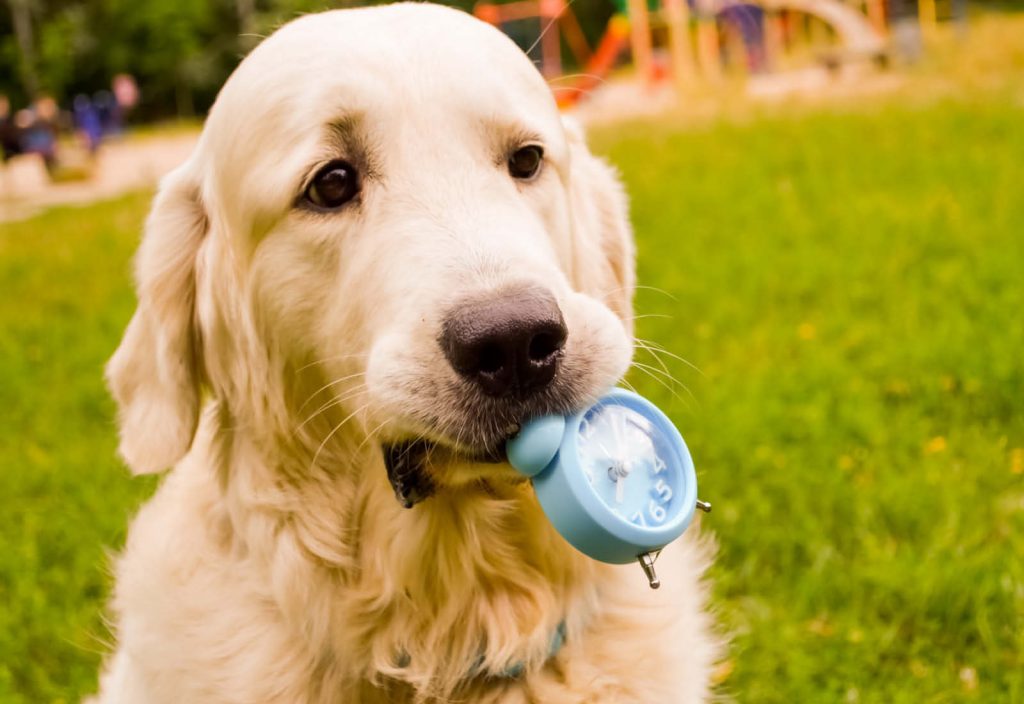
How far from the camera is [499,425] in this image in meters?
2.22

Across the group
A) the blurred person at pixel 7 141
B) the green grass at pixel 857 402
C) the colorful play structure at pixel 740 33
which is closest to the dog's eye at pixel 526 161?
the green grass at pixel 857 402

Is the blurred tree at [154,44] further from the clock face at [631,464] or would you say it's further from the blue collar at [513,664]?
the clock face at [631,464]

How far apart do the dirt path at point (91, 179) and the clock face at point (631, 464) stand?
372 inches

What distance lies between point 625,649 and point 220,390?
1268 millimetres

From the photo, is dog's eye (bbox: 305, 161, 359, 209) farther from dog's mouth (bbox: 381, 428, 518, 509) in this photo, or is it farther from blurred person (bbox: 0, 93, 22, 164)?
blurred person (bbox: 0, 93, 22, 164)

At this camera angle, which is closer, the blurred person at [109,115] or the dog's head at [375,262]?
the dog's head at [375,262]

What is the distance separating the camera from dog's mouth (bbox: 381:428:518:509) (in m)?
2.33

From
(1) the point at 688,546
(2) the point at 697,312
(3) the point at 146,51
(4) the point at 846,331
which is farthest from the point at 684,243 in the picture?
(3) the point at 146,51

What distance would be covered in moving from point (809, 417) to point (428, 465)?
9.43ft

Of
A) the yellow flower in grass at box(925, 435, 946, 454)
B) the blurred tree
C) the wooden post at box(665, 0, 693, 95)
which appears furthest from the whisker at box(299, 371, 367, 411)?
the blurred tree

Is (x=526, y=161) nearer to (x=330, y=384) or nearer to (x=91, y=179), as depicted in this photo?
(x=330, y=384)

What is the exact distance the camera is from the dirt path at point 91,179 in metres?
13.2

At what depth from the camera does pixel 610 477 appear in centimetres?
223

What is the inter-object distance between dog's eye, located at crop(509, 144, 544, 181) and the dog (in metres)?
0.01
